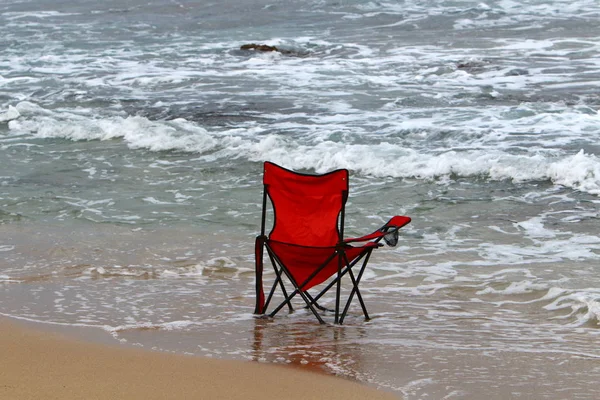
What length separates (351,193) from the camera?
907 centimetres

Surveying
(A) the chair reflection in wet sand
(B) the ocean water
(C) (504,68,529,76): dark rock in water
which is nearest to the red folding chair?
(A) the chair reflection in wet sand

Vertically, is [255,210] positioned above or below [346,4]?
below

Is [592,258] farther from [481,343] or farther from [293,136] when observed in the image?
[293,136]

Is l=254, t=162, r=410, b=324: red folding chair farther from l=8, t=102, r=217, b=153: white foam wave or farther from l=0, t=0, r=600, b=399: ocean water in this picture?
l=8, t=102, r=217, b=153: white foam wave

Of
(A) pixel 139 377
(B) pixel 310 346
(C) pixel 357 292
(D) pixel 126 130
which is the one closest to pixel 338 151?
(D) pixel 126 130

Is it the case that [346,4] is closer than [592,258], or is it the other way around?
[592,258]

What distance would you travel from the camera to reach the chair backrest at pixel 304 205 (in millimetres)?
5188

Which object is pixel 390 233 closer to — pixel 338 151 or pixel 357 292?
pixel 357 292

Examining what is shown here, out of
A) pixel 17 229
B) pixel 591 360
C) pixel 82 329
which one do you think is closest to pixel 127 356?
pixel 82 329

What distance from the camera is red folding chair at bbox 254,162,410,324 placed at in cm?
509

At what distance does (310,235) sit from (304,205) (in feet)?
0.61

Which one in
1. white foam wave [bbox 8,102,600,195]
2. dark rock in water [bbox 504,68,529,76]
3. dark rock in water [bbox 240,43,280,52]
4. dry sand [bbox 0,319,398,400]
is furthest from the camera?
dark rock in water [bbox 240,43,280,52]

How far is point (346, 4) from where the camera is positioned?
90.6ft

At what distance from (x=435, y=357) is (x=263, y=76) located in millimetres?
12742
